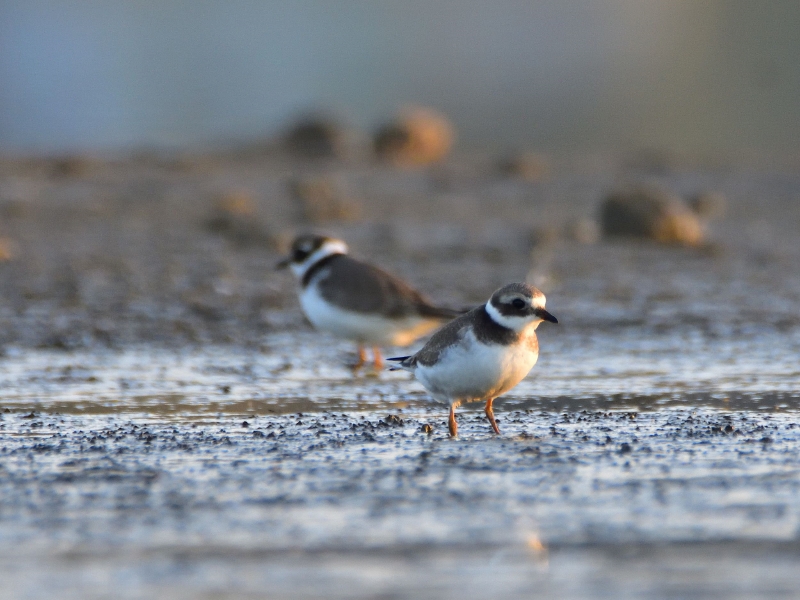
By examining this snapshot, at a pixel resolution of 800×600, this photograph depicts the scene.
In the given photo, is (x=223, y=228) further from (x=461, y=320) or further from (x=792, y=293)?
(x=461, y=320)

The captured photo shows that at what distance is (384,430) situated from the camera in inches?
257

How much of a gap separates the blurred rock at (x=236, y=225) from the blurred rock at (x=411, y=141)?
6.16 m

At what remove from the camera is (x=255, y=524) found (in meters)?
4.79

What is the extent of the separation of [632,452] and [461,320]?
1.04 meters

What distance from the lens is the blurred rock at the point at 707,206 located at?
52.7 ft

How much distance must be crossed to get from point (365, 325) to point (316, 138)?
13901 millimetres

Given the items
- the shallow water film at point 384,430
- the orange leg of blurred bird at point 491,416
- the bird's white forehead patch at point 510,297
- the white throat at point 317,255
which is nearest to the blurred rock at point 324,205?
the shallow water film at point 384,430

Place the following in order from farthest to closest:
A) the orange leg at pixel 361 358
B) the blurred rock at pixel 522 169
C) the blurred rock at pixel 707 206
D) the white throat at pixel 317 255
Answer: the blurred rock at pixel 522 169 < the blurred rock at pixel 707 206 < the white throat at pixel 317 255 < the orange leg at pixel 361 358

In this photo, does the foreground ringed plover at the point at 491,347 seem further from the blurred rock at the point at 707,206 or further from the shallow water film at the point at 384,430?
the blurred rock at the point at 707,206

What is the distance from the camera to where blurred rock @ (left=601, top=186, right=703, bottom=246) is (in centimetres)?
1347

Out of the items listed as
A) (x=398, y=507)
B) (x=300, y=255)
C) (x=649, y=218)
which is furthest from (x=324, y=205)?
(x=398, y=507)

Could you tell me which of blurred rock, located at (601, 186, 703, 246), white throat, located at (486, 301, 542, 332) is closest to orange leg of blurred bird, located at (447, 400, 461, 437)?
white throat, located at (486, 301, 542, 332)

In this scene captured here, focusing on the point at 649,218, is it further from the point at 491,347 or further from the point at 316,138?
the point at 316,138

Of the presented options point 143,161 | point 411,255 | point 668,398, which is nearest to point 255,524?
point 668,398
